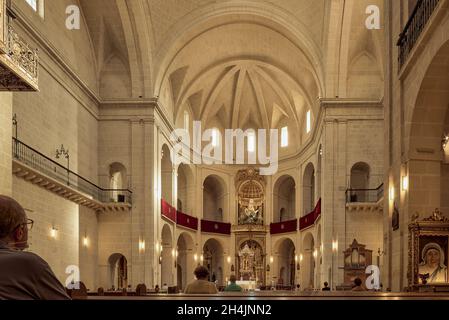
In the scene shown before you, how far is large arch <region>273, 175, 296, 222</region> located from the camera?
3956cm

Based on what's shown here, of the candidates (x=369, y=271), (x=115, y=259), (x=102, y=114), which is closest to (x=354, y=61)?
(x=369, y=271)

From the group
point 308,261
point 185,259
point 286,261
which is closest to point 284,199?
point 286,261

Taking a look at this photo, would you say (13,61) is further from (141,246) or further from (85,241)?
(141,246)

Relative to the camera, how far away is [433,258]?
11320mm

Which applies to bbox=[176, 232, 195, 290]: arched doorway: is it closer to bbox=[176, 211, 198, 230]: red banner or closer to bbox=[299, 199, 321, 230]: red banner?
bbox=[176, 211, 198, 230]: red banner

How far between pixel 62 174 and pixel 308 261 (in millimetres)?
18728

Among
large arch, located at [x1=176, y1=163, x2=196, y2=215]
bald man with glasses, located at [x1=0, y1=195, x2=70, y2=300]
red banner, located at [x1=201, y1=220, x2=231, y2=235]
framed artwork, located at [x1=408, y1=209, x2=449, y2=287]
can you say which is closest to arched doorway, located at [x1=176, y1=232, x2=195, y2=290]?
red banner, located at [x1=201, y1=220, x2=231, y2=235]

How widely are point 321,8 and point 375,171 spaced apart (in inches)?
289

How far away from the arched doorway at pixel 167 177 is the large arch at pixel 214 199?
7.87 meters

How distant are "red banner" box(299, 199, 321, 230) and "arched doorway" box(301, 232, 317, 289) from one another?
28.6 inches

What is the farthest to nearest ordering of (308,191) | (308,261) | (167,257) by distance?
1. (308,191)
2. (308,261)
3. (167,257)

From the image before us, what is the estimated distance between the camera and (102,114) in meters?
26.2

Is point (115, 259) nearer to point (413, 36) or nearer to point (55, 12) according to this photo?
point (55, 12)

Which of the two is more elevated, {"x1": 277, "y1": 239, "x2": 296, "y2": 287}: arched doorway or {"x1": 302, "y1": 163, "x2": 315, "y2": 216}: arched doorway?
{"x1": 302, "y1": 163, "x2": 315, "y2": 216}: arched doorway
